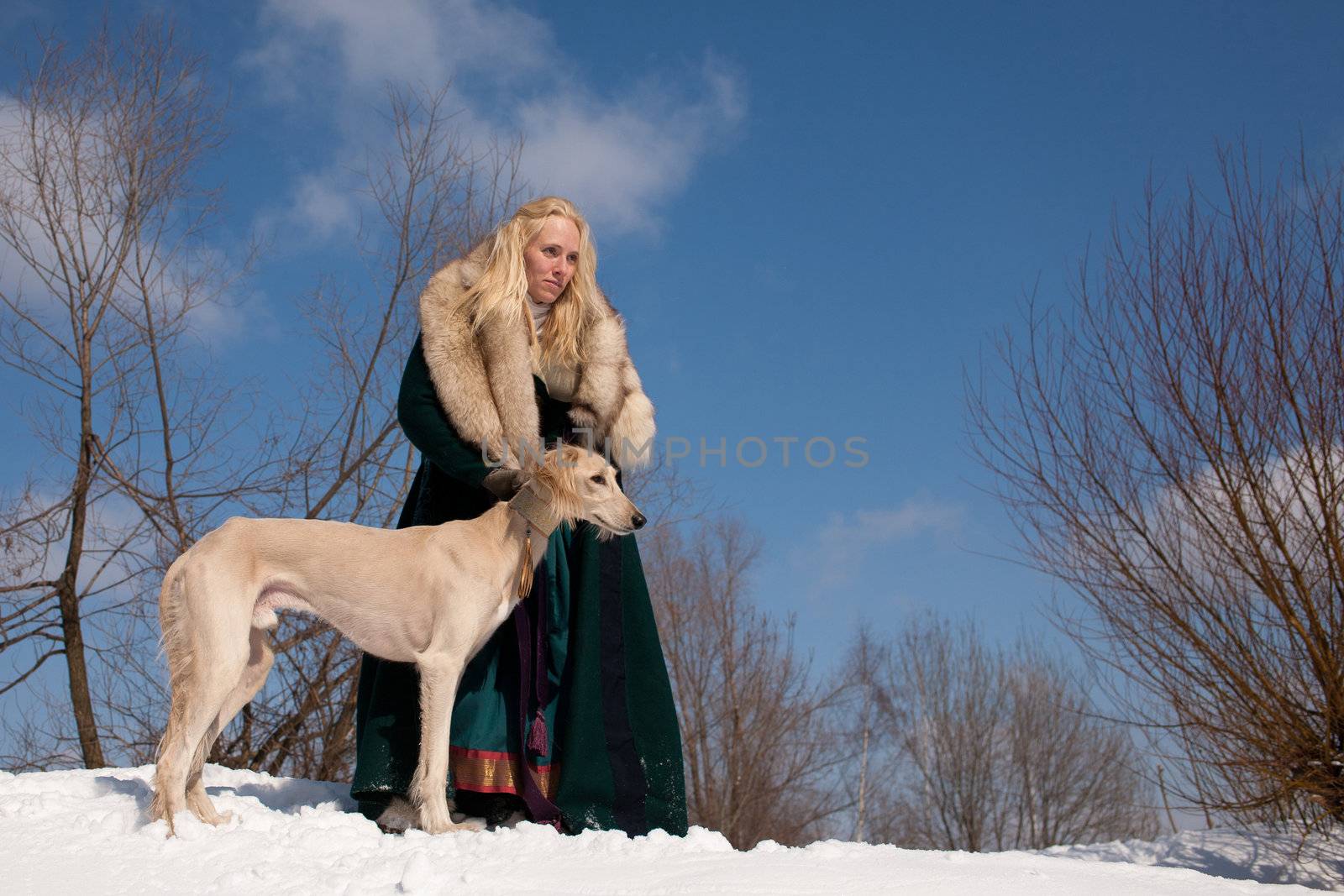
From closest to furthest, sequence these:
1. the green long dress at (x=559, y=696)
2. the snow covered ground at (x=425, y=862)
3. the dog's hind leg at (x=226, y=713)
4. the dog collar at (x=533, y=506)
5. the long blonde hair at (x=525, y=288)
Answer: the snow covered ground at (x=425, y=862), the dog's hind leg at (x=226, y=713), the dog collar at (x=533, y=506), the green long dress at (x=559, y=696), the long blonde hair at (x=525, y=288)

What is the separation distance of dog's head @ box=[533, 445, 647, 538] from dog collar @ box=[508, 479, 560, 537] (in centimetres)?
→ 3

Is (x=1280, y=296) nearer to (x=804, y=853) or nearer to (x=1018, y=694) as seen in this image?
(x=804, y=853)

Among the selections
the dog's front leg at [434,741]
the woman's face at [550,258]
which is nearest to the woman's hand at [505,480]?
the dog's front leg at [434,741]

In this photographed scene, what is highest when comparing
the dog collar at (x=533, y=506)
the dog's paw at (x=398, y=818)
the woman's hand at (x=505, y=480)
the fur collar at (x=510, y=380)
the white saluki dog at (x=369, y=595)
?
the fur collar at (x=510, y=380)

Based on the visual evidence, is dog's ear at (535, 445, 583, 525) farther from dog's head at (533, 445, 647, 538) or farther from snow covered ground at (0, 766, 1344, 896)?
snow covered ground at (0, 766, 1344, 896)

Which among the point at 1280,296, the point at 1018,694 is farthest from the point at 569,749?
the point at 1018,694

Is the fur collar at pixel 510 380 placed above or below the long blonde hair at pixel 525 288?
below

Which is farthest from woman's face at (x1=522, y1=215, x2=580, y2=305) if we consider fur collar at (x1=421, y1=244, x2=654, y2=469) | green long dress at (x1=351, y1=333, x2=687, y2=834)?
green long dress at (x1=351, y1=333, x2=687, y2=834)

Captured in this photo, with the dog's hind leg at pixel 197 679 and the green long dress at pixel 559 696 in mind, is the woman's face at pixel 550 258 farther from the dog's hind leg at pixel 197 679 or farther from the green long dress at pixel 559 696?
the dog's hind leg at pixel 197 679

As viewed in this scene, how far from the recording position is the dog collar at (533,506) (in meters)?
4.25

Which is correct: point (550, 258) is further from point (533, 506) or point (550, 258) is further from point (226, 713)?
point (226, 713)

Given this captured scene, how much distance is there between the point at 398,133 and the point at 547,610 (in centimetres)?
756

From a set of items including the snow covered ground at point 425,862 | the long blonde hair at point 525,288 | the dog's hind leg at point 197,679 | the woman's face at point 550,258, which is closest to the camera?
the snow covered ground at point 425,862

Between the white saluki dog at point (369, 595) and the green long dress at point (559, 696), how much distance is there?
0.31 meters
